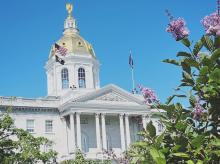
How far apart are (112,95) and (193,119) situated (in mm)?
58118

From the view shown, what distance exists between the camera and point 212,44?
6.89 m

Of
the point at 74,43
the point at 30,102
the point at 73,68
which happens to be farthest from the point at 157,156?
the point at 74,43

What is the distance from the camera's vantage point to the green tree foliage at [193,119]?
6598 mm

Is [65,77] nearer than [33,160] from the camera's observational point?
No

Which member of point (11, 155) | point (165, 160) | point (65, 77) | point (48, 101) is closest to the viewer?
point (165, 160)

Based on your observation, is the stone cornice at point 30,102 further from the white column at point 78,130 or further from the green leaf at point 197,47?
the green leaf at point 197,47

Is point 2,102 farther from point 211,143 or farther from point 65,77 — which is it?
point 211,143

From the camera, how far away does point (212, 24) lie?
6.55 meters

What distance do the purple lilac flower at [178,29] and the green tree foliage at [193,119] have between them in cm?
12

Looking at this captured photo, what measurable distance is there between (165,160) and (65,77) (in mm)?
64823

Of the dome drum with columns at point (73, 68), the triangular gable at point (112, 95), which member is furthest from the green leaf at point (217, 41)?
the dome drum with columns at point (73, 68)

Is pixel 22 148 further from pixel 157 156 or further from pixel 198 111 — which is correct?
pixel 198 111

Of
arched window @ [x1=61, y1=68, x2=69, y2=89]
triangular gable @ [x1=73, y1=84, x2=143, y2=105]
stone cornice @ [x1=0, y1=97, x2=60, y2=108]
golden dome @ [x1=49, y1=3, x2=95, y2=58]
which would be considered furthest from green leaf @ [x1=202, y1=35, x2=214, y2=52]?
golden dome @ [x1=49, y1=3, x2=95, y2=58]

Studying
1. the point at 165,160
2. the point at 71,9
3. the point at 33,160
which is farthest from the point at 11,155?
the point at 71,9
